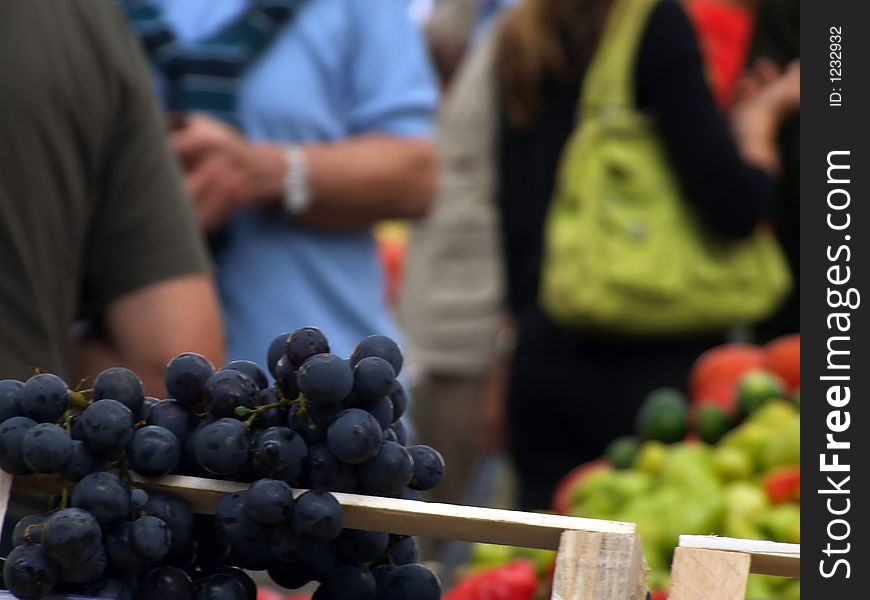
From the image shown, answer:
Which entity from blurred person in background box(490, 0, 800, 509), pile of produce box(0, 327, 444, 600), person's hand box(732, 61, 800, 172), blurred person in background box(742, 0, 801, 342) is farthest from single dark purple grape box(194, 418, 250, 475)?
blurred person in background box(742, 0, 801, 342)

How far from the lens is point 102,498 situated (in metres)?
0.86

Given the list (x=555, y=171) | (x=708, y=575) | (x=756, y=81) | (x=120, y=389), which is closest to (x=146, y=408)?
(x=120, y=389)

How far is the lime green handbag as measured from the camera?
2.59 metres

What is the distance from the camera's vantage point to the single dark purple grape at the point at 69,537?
0.83 meters

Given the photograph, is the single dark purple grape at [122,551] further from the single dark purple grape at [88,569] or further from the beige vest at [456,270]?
the beige vest at [456,270]

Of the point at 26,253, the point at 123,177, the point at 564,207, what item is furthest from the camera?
the point at 564,207

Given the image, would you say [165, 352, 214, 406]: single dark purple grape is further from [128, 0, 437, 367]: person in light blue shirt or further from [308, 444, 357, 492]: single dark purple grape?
[128, 0, 437, 367]: person in light blue shirt

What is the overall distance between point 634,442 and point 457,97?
5.31 feet

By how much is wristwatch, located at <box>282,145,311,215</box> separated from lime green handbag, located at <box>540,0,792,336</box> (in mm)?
646

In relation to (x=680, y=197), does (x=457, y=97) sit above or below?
above

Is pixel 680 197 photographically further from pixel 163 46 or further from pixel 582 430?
pixel 163 46

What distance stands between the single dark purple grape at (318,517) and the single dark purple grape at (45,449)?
157 mm
